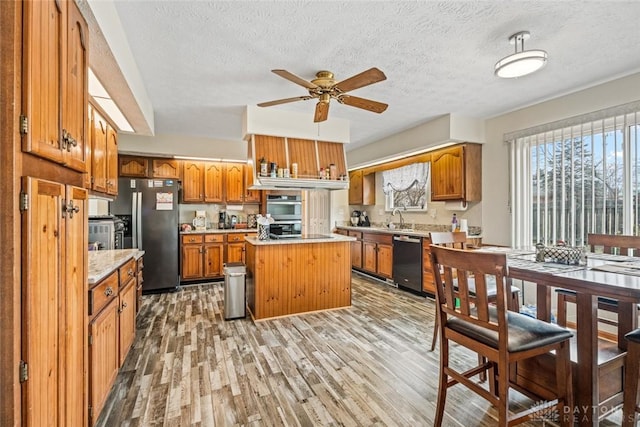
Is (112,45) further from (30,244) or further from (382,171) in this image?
(382,171)

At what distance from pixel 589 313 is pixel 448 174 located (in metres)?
3.15

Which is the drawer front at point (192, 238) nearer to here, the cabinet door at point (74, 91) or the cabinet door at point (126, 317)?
the cabinet door at point (126, 317)

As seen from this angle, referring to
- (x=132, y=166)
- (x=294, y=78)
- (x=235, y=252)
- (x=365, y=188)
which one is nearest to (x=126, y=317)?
(x=294, y=78)

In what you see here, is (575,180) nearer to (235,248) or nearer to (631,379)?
(631,379)

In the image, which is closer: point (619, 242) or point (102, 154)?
point (619, 242)

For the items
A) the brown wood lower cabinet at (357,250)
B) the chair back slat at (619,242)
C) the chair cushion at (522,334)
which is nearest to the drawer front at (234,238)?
the brown wood lower cabinet at (357,250)

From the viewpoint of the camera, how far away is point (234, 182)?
5762 mm

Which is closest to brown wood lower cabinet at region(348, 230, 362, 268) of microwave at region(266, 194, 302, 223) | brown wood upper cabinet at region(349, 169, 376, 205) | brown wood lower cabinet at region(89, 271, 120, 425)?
brown wood upper cabinet at region(349, 169, 376, 205)

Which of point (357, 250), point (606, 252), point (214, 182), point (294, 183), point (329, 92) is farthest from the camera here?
point (357, 250)

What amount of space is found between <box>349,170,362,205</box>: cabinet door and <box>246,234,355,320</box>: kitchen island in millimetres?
3030

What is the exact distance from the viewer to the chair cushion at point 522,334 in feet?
4.94

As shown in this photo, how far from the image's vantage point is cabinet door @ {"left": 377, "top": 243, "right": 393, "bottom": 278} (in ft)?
16.7

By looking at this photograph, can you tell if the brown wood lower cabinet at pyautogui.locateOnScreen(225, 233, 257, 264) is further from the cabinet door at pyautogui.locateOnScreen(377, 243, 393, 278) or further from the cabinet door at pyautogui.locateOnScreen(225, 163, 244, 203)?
the cabinet door at pyautogui.locateOnScreen(377, 243, 393, 278)

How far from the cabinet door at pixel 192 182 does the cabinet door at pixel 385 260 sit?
3364 millimetres
